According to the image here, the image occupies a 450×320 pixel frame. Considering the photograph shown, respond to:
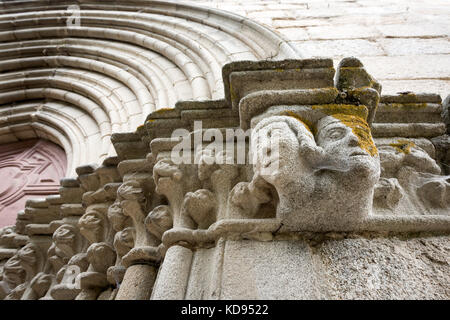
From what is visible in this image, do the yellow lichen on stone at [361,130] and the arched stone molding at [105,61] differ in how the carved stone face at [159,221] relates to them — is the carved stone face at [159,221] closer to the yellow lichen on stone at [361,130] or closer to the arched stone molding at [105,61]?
the yellow lichen on stone at [361,130]

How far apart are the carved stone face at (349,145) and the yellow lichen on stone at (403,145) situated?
0.30 meters

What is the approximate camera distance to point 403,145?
1492 millimetres

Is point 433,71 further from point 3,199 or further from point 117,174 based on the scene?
point 3,199

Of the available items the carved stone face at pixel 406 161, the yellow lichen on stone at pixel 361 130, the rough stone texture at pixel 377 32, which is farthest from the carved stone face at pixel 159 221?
the rough stone texture at pixel 377 32

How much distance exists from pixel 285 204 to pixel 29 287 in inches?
73.8

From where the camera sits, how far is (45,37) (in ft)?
15.1

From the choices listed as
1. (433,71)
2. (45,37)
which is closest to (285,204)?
(433,71)

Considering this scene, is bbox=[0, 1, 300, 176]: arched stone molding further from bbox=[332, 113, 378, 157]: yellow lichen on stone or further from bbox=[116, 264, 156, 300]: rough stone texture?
bbox=[116, 264, 156, 300]: rough stone texture

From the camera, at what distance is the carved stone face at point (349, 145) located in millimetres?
1085

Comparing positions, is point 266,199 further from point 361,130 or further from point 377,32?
point 377,32

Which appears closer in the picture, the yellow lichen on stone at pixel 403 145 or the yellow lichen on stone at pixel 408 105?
the yellow lichen on stone at pixel 403 145

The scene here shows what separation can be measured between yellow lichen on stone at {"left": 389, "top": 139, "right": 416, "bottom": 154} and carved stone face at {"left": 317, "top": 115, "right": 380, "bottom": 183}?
0.30m

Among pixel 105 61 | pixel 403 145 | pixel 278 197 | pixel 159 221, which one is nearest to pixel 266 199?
pixel 278 197

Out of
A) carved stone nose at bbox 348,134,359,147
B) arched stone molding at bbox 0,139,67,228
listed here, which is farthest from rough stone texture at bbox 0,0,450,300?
arched stone molding at bbox 0,139,67,228
